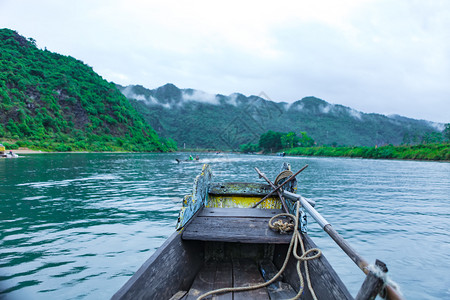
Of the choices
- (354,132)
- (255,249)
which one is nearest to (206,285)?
(255,249)

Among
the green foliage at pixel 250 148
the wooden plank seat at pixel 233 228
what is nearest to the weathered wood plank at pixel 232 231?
the wooden plank seat at pixel 233 228

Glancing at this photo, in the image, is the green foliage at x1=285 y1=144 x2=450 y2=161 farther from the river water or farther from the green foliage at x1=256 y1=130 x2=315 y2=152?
the river water

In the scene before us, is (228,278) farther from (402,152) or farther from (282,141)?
(282,141)

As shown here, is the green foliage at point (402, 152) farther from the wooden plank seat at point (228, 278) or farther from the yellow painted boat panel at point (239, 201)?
the wooden plank seat at point (228, 278)

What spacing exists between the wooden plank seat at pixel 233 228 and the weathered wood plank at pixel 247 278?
0.49m

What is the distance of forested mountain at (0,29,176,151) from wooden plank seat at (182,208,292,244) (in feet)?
217

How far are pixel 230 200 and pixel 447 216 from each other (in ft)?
26.1

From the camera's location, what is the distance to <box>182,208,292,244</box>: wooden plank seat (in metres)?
3.07

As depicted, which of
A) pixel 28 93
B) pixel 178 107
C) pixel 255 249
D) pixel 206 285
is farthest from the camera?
pixel 178 107

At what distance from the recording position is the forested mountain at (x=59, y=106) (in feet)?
201

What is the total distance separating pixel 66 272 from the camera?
420 cm

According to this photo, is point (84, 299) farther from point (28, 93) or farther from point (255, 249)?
point (28, 93)

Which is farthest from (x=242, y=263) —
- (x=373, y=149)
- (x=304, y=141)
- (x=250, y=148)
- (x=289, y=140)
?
(x=250, y=148)

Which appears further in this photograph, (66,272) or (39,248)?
(39,248)
